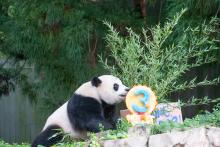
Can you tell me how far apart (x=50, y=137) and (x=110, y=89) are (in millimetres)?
587

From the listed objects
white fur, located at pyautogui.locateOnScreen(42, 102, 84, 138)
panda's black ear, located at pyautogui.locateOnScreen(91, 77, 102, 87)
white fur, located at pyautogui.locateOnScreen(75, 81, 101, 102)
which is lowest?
white fur, located at pyautogui.locateOnScreen(42, 102, 84, 138)

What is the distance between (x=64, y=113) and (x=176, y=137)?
1240 mm

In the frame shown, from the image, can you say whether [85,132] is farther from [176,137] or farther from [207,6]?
[207,6]

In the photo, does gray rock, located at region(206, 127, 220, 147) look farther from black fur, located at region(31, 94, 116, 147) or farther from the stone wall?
black fur, located at region(31, 94, 116, 147)

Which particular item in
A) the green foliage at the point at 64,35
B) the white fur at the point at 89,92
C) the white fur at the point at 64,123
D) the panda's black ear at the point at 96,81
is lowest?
the white fur at the point at 64,123

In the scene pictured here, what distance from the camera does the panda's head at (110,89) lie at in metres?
4.25

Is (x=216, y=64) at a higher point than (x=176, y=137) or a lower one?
higher

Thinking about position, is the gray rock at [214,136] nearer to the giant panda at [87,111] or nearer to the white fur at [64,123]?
the giant panda at [87,111]

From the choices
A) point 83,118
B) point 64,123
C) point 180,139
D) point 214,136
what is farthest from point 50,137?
point 214,136

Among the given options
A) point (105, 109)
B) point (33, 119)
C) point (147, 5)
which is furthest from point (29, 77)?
point (105, 109)

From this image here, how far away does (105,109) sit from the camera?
4.38 metres

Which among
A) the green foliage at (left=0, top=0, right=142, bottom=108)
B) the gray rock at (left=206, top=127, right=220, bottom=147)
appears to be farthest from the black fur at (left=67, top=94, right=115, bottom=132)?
the green foliage at (left=0, top=0, right=142, bottom=108)

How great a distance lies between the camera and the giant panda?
4.11 meters

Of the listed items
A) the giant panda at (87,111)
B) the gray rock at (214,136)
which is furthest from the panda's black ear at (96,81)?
the gray rock at (214,136)
